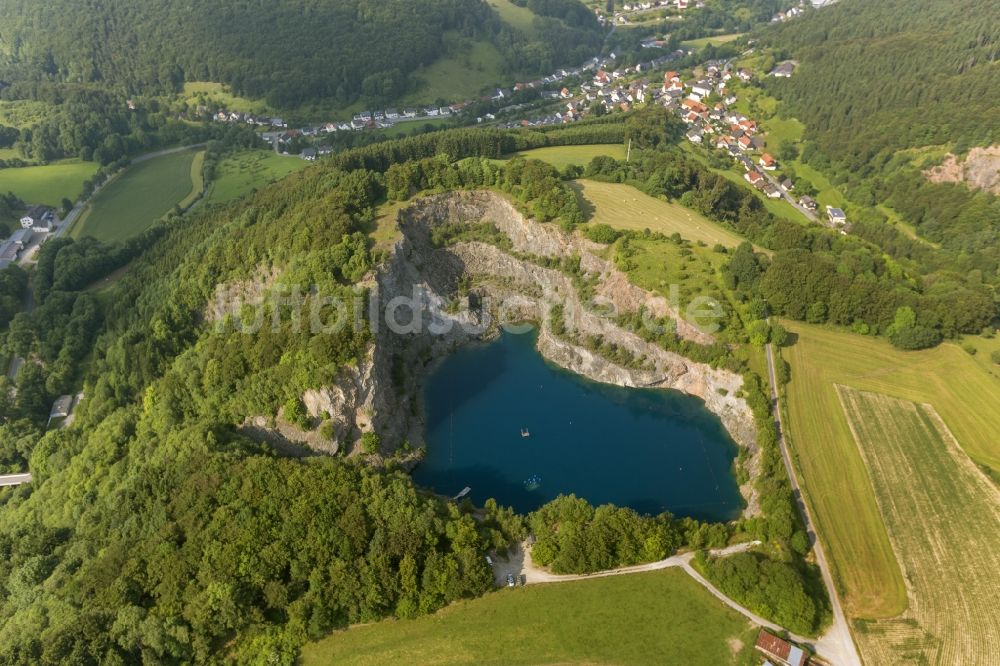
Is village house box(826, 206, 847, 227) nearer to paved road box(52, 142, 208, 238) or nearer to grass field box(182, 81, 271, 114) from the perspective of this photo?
grass field box(182, 81, 271, 114)

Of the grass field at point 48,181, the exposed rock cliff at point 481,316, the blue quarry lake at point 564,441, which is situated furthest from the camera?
the grass field at point 48,181

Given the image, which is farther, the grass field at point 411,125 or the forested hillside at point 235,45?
the forested hillside at point 235,45

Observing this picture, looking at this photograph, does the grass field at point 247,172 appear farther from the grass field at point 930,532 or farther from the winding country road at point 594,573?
the grass field at point 930,532

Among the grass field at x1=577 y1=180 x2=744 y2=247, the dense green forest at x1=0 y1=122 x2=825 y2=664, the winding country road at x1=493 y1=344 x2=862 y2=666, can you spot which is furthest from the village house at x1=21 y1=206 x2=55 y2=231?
the winding country road at x1=493 y1=344 x2=862 y2=666

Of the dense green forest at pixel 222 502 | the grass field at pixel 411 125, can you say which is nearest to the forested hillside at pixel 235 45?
the grass field at pixel 411 125

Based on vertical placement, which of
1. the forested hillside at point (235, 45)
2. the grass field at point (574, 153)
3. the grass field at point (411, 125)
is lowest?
the grass field at point (411, 125)

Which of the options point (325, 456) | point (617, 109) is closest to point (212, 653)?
point (325, 456)

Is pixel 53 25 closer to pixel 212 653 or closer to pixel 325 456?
pixel 325 456
